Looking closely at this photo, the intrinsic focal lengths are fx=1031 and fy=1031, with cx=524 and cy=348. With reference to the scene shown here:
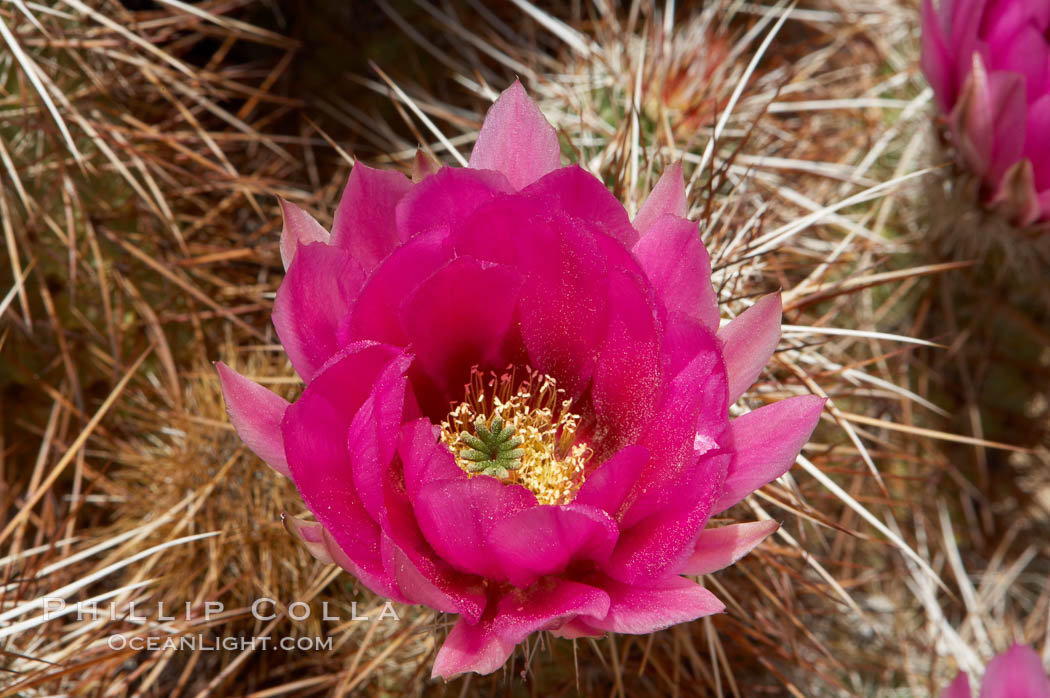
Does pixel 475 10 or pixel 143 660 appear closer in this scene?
pixel 143 660

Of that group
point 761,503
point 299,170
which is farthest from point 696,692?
point 299,170

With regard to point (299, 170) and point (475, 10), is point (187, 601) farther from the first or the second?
point (475, 10)

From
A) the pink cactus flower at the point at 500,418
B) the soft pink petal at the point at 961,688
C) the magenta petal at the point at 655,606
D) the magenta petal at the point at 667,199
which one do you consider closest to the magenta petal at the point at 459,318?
the pink cactus flower at the point at 500,418

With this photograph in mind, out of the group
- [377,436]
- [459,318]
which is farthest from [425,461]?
[459,318]

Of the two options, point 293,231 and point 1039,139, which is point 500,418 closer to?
point 293,231

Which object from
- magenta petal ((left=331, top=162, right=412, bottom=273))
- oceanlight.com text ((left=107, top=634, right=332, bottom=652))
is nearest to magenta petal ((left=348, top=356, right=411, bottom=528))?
magenta petal ((left=331, top=162, right=412, bottom=273))

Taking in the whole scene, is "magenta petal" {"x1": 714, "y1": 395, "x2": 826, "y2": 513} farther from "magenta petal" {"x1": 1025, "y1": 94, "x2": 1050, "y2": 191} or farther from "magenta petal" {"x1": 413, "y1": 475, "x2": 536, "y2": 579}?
"magenta petal" {"x1": 1025, "y1": 94, "x2": 1050, "y2": 191}

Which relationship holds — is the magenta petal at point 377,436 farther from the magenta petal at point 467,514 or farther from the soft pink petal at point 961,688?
the soft pink petal at point 961,688
